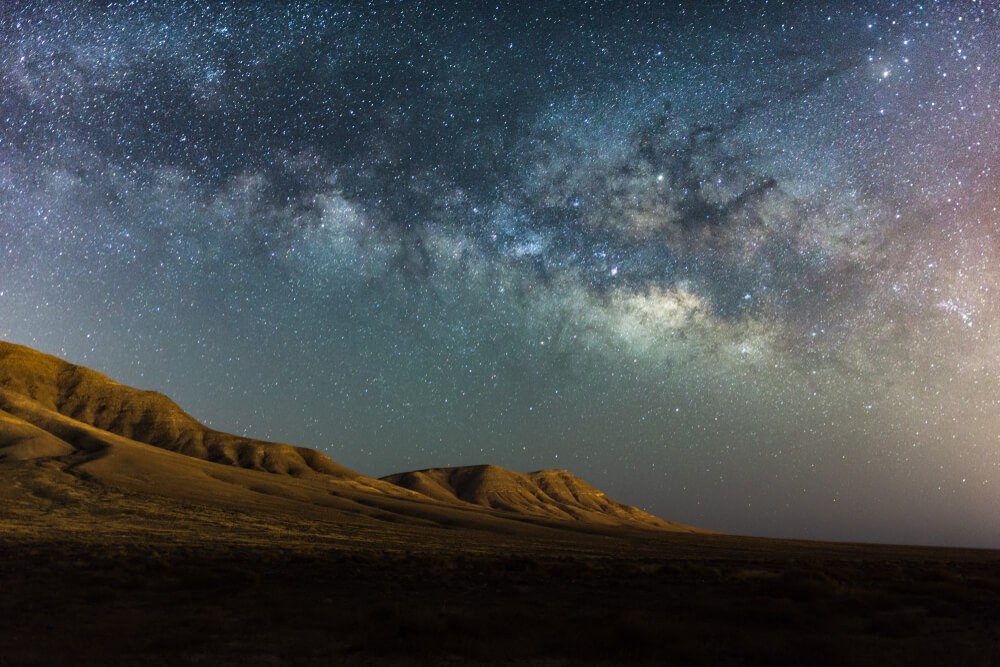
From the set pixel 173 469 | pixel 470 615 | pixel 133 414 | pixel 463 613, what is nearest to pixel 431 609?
pixel 463 613

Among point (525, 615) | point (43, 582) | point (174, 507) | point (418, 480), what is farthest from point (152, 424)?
point (525, 615)

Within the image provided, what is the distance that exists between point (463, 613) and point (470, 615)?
448 millimetres

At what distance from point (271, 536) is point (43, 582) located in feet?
101

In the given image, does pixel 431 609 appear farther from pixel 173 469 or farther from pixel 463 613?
pixel 173 469

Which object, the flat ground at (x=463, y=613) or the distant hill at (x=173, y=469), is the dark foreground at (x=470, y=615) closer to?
the flat ground at (x=463, y=613)

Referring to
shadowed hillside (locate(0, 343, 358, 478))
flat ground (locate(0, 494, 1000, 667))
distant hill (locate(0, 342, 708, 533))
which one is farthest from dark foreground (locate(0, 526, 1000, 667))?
shadowed hillside (locate(0, 343, 358, 478))

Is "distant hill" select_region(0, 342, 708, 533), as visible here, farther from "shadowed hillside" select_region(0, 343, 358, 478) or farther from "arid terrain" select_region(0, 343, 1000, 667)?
"arid terrain" select_region(0, 343, 1000, 667)

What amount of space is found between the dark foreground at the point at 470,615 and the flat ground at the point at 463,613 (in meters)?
0.06

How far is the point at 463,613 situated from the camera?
16031 millimetres

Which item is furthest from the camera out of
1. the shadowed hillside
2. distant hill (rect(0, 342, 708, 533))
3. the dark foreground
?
the shadowed hillside

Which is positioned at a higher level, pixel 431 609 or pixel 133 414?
pixel 133 414

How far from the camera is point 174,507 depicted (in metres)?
66.5

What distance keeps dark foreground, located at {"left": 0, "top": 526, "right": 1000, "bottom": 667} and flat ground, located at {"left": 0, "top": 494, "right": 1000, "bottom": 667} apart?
0.21 ft

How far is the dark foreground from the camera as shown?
12156mm
